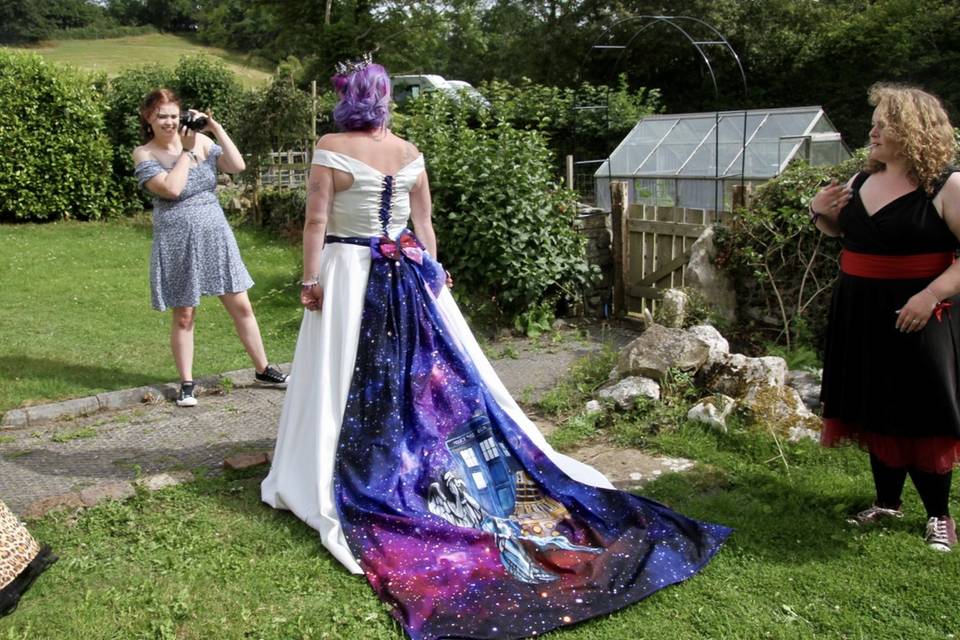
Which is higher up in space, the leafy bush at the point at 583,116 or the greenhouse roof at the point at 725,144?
the leafy bush at the point at 583,116

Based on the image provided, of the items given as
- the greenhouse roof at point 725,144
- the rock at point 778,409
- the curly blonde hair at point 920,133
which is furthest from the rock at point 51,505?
the greenhouse roof at point 725,144

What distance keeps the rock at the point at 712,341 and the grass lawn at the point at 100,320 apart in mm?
3310

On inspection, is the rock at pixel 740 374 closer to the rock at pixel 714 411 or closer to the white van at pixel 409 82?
the rock at pixel 714 411

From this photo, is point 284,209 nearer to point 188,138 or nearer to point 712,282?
point 188,138

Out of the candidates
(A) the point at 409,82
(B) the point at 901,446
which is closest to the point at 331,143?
(B) the point at 901,446

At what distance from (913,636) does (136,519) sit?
3122mm

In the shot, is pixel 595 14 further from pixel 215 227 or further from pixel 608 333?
pixel 215 227

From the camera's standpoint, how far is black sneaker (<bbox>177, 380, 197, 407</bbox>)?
5.50m

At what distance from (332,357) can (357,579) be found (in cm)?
101

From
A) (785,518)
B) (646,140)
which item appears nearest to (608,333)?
(785,518)

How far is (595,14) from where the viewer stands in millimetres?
28922

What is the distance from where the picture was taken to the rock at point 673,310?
19.9 ft

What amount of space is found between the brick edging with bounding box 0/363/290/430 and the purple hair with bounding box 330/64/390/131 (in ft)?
9.31

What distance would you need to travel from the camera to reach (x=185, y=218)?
5.38 m
